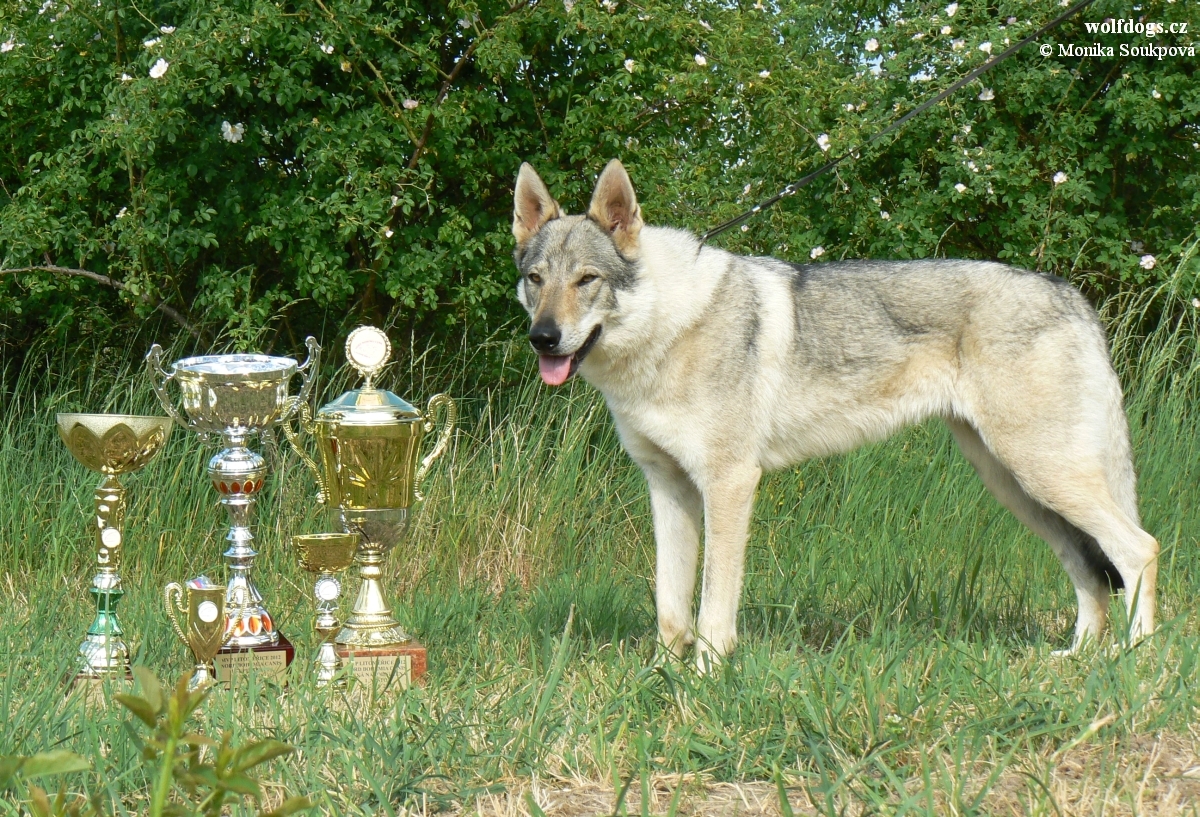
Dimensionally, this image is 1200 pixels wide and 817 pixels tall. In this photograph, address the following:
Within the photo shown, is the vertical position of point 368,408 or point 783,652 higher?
point 368,408

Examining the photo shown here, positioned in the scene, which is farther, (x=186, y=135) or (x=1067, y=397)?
(x=186, y=135)

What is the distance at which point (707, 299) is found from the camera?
3.90m

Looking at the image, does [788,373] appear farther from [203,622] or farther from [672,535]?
[203,622]

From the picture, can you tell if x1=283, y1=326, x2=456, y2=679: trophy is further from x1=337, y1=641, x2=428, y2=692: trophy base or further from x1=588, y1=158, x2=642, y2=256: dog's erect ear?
x1=588, y1=158, x2=642, y2=256: dog's erect ear

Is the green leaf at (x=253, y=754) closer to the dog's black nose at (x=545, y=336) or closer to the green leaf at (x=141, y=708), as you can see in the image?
the green leaf at (x=141, y=708)

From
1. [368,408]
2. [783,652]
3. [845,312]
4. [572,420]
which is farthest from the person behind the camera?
[572,420]

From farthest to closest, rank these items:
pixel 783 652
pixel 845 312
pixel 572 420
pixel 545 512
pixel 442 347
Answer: pixel 442 347
pixel 572 420
pixel 545 512
pixel 845 312
pixel 783 652

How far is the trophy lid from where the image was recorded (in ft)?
12.2

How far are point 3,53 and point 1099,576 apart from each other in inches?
245

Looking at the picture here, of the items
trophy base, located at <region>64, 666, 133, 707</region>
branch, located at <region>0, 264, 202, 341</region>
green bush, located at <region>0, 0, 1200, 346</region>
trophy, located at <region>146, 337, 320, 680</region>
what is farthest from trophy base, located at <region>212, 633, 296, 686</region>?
branch, located at <region>0, 264, 202, 341</region>

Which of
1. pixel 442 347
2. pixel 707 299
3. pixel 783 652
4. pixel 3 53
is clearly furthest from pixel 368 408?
pixel 3 53

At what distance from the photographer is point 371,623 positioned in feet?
11.9

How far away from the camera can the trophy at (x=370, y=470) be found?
3.67m

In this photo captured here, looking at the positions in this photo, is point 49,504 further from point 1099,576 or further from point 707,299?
point 1099,576
